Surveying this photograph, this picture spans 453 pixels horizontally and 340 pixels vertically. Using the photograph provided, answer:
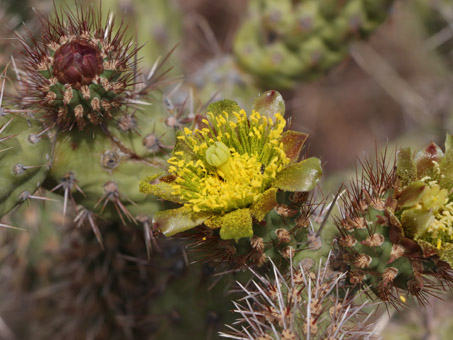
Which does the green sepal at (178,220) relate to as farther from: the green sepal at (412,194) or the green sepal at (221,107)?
the green sepal at (412,194)

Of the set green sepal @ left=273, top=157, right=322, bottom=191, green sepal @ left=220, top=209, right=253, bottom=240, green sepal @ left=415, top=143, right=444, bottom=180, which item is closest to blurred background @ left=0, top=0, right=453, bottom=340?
green sepal @ left=415, top=143, right=444, bottom=180

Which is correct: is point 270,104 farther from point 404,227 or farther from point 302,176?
point 404,227

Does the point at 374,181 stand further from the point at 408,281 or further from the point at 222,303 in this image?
the point at 222,303

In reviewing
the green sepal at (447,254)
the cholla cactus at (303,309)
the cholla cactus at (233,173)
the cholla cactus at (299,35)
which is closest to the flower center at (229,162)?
the cholla cactus at (233,173)

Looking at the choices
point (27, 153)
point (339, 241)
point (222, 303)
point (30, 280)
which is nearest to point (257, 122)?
point (339, 241)

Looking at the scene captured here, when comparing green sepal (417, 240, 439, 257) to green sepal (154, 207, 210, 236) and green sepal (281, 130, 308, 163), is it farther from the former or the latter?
green sepal (154, 207, 210, 236)

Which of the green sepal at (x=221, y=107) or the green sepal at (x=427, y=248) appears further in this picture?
the green sepal at (x=221, y=107)

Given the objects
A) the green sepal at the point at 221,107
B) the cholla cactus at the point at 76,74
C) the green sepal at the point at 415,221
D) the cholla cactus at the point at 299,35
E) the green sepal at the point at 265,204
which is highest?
the cholla cactus at the point at 299,35
